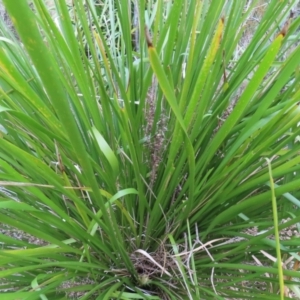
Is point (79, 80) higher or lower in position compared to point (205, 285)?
higher

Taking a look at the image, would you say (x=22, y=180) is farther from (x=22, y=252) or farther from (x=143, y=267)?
(x=143, y=267)

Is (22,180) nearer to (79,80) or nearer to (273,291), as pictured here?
(79,80)

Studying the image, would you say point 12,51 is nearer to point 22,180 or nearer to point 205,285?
point 22,180

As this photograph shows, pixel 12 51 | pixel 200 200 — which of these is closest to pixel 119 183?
pixel 200 200

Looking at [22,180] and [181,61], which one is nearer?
[22,180]

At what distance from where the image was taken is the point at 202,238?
0.34 m

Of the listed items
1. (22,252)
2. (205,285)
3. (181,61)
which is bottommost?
(205,285)

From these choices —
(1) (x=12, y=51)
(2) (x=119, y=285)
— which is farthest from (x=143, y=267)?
(1) (x=12, y=51)

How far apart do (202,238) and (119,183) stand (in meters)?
0.10

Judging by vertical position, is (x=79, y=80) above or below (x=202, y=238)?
above

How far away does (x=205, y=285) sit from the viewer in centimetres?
36

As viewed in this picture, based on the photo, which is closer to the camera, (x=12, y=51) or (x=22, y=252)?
(x=22, y=252)

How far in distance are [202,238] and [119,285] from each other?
0.09m

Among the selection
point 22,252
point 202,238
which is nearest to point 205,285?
point 202,238
